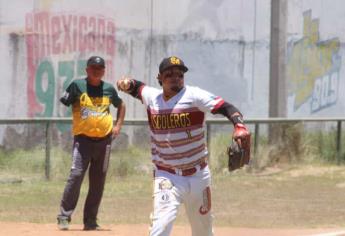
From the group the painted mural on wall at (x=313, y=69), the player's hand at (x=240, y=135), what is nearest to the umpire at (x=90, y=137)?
the player's hand at (x=240, y=135)

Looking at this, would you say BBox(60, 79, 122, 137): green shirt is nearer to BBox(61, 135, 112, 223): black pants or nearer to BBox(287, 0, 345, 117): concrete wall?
BBox(61, 135, 112, 223): black pants

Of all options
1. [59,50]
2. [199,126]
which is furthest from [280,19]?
[199,126]

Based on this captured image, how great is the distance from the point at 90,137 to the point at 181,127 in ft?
10.4

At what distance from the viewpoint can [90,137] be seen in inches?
436

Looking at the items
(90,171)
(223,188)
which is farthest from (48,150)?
(90,171)

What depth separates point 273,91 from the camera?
2009 centimetres

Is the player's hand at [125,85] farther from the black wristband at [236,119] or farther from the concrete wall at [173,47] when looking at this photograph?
the concrete wall at [173,47]

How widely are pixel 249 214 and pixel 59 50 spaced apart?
7871mm

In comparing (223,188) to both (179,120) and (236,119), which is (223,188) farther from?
(236,119)

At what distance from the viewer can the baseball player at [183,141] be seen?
8.01 meters

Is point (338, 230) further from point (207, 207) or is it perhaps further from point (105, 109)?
point (207, 207)

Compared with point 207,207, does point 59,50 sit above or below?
above

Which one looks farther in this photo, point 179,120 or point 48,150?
point 48,150

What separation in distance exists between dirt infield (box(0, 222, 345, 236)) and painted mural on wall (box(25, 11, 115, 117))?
8.57 m
